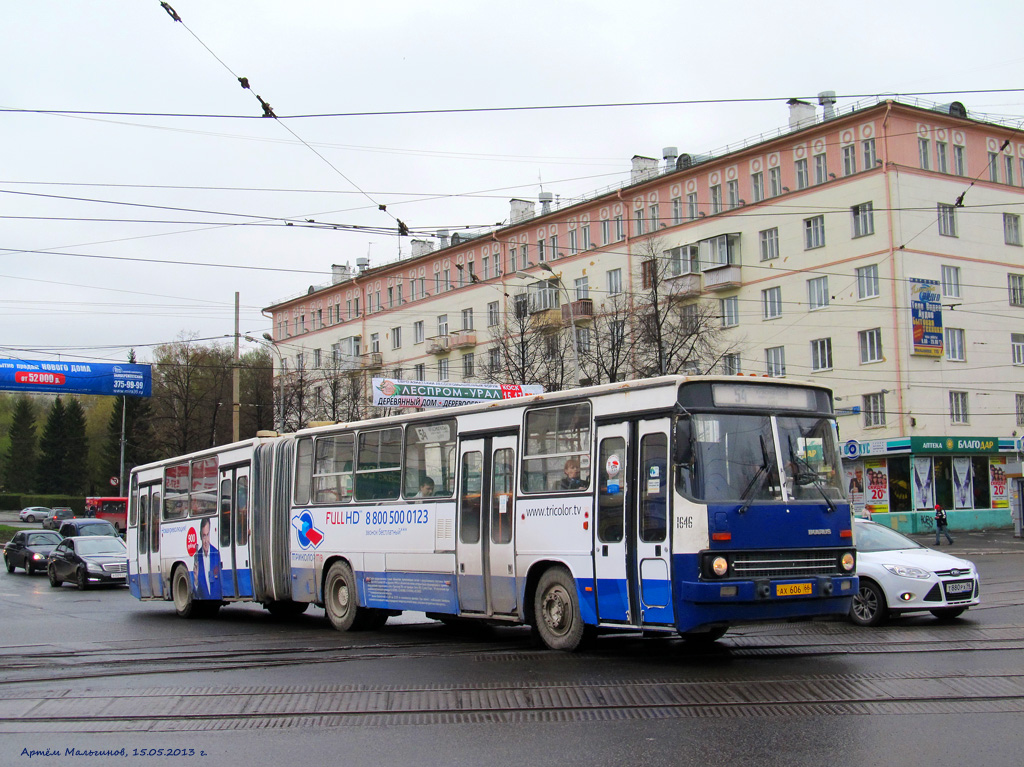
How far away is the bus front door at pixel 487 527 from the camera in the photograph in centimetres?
1270

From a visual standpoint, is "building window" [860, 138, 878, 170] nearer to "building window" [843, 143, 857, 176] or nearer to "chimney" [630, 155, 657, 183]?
"building window" [843, 143, 857, 176]

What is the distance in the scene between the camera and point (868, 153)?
46500 mm

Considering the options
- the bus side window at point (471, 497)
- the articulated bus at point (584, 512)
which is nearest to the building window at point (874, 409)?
the articulated bus at point (584, 512)

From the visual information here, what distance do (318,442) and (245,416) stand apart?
65.6 m

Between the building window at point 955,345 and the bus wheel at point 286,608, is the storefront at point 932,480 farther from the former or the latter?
the bus wheel at point 286,608

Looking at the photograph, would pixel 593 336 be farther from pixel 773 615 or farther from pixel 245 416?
pixel 773 615

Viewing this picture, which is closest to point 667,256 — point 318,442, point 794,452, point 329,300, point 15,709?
point 329,300

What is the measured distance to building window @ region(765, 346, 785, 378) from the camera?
49688 mm

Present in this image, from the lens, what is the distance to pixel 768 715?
8156 millimetres

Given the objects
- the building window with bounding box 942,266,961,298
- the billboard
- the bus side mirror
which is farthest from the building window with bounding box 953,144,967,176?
the bus side mirror

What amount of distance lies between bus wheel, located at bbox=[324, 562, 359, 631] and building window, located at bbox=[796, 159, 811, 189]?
3825 cm

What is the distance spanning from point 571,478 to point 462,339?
5413cm

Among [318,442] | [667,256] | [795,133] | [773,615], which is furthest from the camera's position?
[667,256]

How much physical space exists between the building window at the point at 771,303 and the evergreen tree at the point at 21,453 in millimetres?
78113
